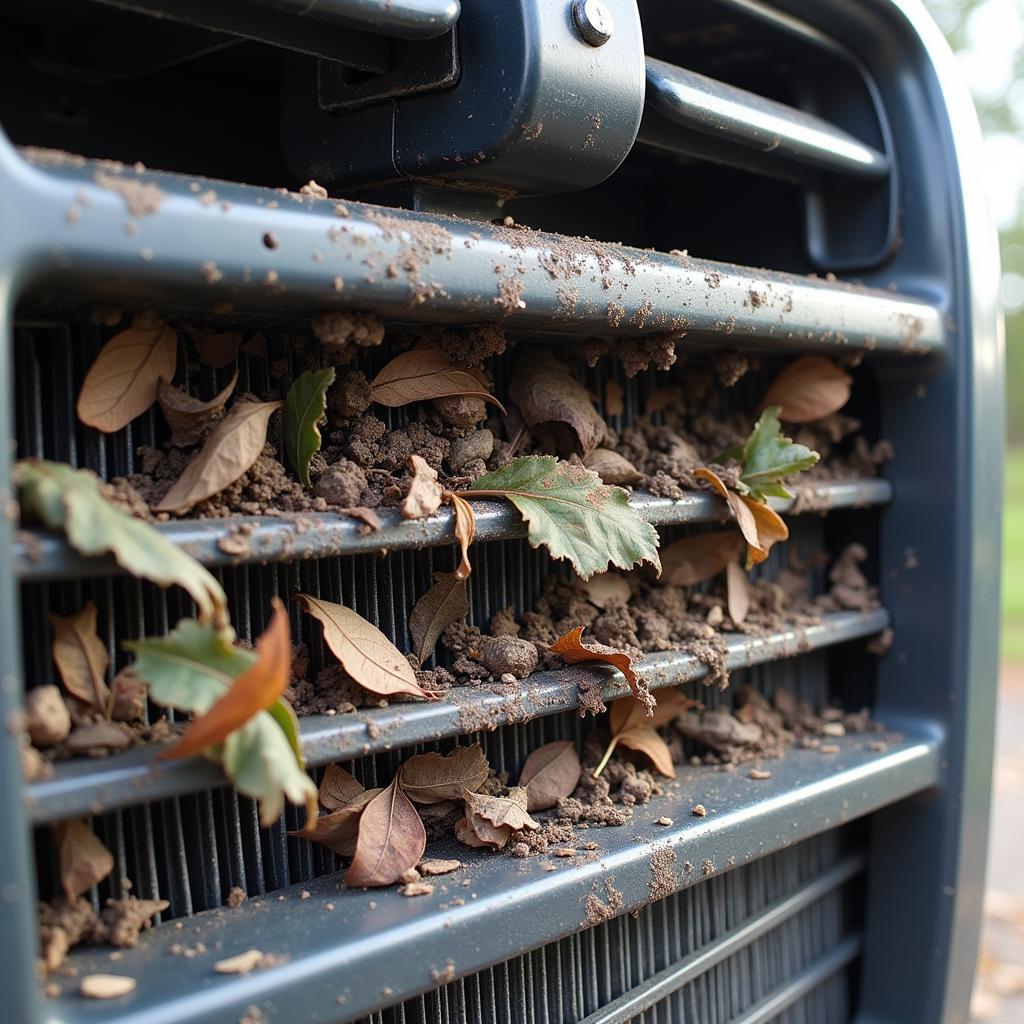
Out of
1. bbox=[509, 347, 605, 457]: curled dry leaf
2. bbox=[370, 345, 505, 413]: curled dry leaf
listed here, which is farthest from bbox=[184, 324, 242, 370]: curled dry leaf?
bbox=[509, 347, 605, 457]: curled dry leaf

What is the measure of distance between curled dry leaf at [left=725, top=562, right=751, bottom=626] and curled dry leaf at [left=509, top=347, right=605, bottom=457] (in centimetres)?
36

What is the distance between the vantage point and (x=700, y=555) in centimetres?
172

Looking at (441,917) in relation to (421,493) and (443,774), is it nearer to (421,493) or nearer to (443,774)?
(443,774)

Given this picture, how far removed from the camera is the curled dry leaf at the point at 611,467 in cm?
149

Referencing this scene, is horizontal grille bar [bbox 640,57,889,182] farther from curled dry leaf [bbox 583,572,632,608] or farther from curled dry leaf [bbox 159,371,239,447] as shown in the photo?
curled dry leaf [bbox 159,371,239,447]

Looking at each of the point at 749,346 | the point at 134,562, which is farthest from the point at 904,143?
the point at 134,562

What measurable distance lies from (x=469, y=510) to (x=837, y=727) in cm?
96

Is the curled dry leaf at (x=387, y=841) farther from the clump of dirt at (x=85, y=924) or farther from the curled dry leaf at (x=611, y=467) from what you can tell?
the curled dry leaf at (x=611, y=467)

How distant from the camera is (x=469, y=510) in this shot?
1240 millimetres

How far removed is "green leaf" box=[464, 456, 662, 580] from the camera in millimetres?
1291

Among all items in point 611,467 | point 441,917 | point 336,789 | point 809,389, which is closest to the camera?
point 441,917

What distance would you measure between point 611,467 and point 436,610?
0.31m

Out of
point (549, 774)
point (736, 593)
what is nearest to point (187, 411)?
point (549, 774)

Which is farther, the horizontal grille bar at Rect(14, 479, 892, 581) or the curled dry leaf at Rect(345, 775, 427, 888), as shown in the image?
the curled dry leaf at Rect(345, 775, 427, 888)
